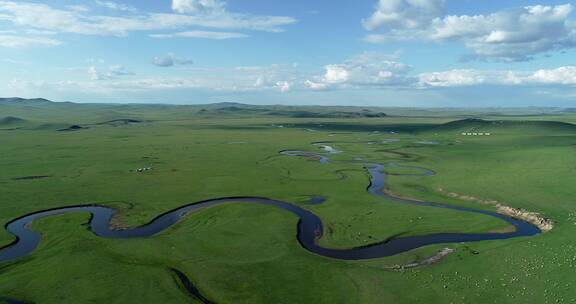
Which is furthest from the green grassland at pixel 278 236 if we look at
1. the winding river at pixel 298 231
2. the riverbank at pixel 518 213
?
the riverbank at pixel 518 213

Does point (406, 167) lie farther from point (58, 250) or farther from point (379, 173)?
point (58, 250)

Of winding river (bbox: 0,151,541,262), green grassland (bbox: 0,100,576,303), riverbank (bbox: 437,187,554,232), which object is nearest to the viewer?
green grassland (bbox: 0,100,576,303)

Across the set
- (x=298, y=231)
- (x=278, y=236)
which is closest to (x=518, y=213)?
(x=298, y=231)

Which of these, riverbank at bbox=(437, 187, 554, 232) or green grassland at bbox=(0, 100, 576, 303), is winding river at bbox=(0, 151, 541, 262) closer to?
riverbank at bbox=(437, 187, 554, 232)

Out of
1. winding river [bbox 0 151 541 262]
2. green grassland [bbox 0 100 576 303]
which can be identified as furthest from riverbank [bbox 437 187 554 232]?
green grassland [bbox 0 100 576 303]

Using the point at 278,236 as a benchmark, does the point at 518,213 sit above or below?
above

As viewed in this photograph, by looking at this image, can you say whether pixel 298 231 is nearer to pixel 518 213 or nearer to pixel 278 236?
pixel 278 236

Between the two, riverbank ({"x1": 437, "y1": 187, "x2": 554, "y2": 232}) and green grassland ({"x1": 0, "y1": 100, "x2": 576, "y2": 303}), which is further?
riverbank ({"x1": 437, "y1": 187, "x2": 554, "y2": 232})

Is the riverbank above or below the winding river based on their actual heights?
above

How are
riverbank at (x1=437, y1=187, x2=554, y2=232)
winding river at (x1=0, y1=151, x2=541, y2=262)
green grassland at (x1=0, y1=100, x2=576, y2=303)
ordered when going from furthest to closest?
riverbank at (x1=437, y1=187, x2=554, y2=232) → winding river at (x1=0, y1=151, x2=541, y2=262) → green grassland at (x1=0, y1=100, x2=576, y2=303)

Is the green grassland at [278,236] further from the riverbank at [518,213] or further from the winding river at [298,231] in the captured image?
the riverbank at [518,213]
